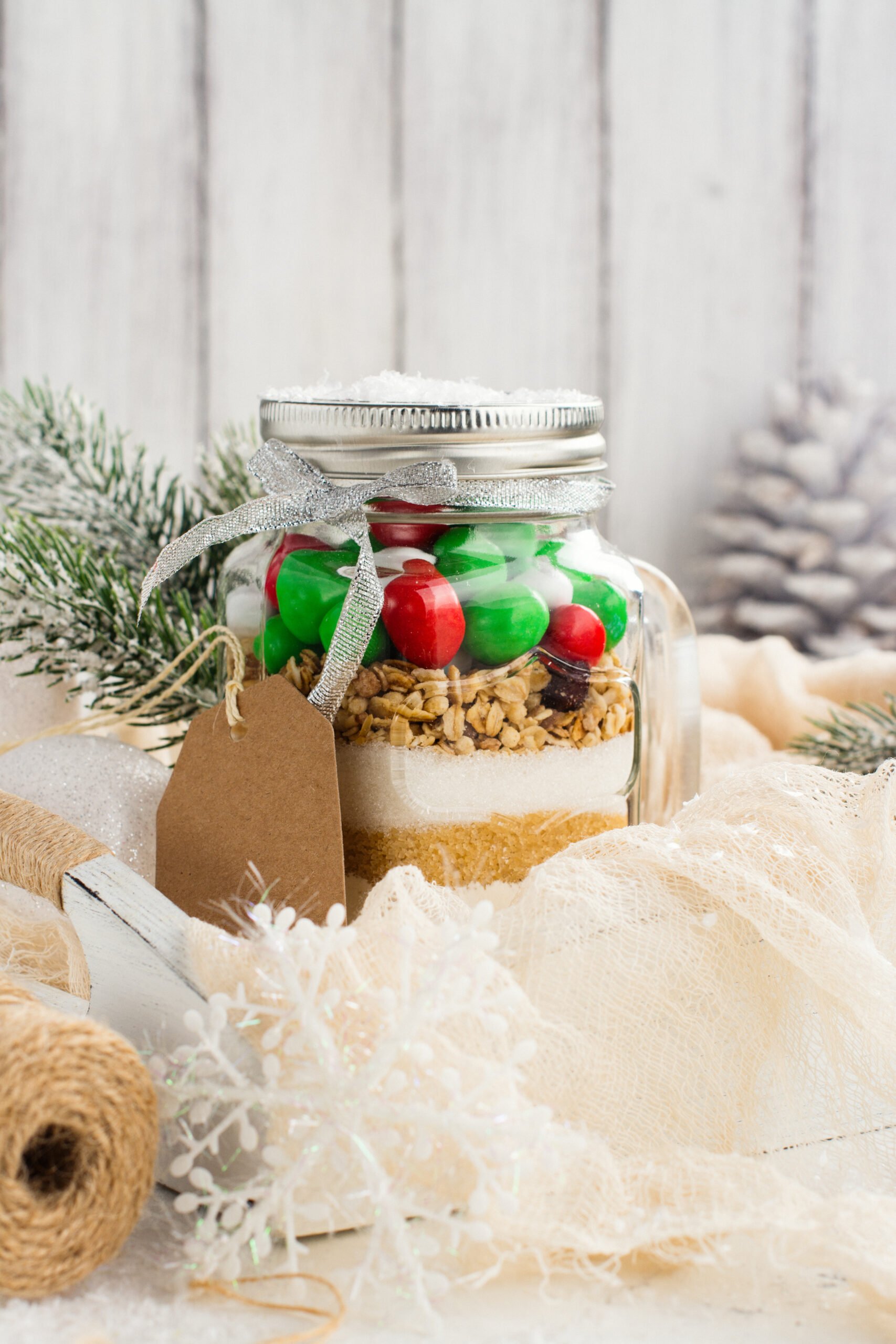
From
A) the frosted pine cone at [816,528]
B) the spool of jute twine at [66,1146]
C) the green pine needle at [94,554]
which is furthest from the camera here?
the frosted pine cone at [816,528]

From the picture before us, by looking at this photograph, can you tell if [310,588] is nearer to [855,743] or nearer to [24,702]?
[24,702]

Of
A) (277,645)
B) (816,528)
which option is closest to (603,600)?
(277,645)

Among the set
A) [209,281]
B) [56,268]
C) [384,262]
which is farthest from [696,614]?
[56,268]

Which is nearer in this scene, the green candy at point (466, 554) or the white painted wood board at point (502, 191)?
the green candy at point (466, 554)

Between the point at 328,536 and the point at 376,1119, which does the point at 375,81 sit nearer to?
the point at 328,536

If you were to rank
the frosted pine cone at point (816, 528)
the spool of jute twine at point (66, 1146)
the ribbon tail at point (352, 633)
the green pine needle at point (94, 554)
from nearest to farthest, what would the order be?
the spool of jute twine at point (66, 1146) < the ribbon tail at point (352, 633) < the green pine needle at point (94, 554) < the frosted pine cone at point (816, 528)

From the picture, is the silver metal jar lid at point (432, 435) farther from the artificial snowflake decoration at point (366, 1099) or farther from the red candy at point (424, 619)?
the artificial snowflake decoration at point (366, 1099)

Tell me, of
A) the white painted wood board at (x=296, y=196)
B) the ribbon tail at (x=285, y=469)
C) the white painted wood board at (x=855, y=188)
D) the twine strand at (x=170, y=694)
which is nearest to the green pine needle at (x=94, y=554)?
the twine strand at (x=170, y=694)
